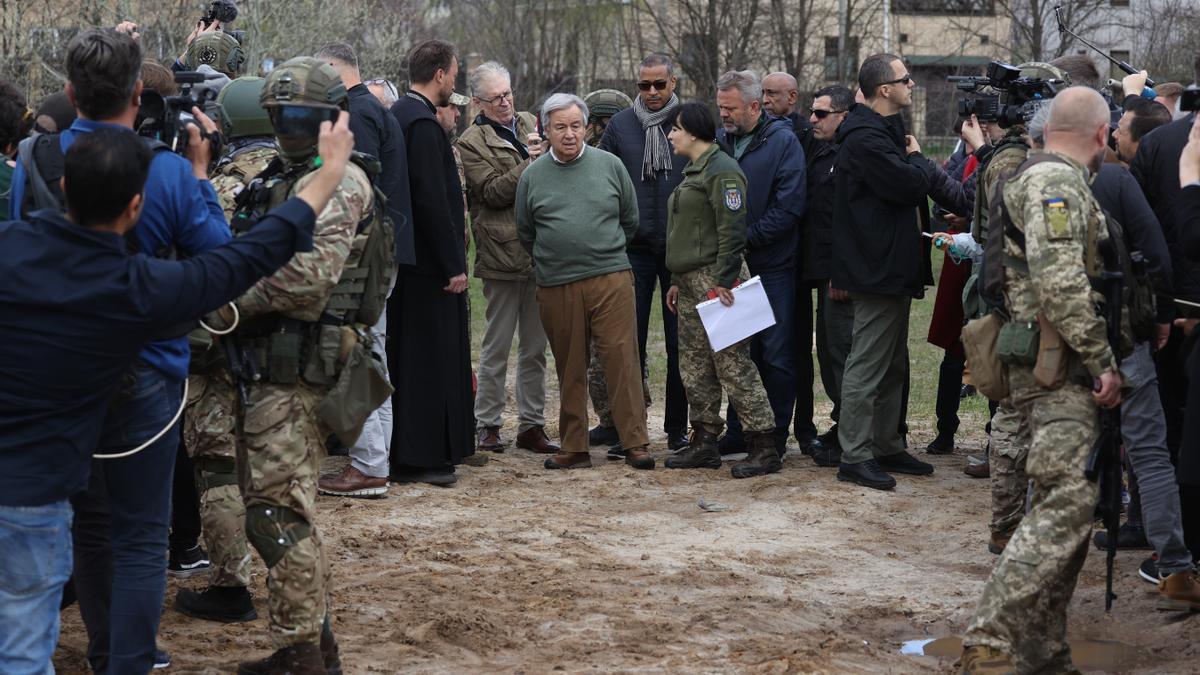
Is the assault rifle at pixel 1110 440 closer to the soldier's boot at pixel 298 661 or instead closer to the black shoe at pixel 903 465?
the soldier's boot at pixel 298 661

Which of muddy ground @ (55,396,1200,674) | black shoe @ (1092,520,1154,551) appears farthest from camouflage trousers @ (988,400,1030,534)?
black shoe @ (1092,520,1154,551)

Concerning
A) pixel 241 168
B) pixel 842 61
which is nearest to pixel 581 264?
pixel 241 168

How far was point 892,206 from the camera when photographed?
25.4 feet

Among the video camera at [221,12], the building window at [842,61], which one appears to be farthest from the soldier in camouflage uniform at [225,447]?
the building window at [842,61]

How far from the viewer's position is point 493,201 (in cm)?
873

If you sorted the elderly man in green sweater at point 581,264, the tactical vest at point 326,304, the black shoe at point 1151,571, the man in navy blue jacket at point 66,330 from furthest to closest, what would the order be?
the elderly man in green sweater at point 581,264
the black shoe at point 1151,571
the tactical vest at point 326,304
the man in navy blue jacket at point 66,330

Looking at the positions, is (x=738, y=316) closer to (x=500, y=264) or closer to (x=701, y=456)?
(x=701, y=456)

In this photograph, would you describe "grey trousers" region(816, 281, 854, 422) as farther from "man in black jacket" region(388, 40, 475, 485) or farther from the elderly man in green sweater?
"man in black jacket" region(388, 40, 475, 485)

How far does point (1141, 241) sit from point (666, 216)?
3782mm

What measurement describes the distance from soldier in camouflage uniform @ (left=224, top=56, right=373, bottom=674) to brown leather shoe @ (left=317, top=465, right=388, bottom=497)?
2.93 metres

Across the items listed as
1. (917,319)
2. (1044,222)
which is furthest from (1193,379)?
(917,319)

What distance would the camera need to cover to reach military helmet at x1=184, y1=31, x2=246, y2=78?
24.4ft

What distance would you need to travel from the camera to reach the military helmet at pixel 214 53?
7.43 meters

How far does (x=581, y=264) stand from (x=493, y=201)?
89cm
